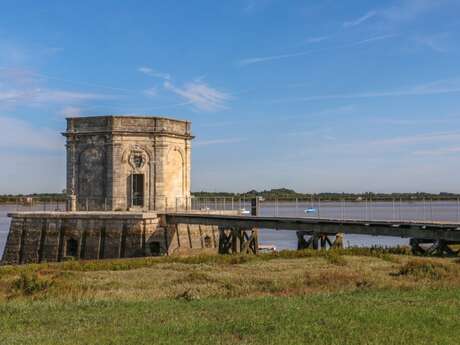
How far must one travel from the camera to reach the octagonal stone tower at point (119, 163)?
119ft

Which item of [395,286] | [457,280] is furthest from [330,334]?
[457,280]

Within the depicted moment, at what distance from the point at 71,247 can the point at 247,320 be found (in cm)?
2532

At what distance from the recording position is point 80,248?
1298 inches

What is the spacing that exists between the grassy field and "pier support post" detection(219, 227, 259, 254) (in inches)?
388

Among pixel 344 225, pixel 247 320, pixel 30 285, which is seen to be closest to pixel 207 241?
pixel 344 225

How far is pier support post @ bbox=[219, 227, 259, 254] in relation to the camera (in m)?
30.5

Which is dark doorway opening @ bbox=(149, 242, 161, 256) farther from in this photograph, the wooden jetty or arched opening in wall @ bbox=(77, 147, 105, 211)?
arched opening in wall @ bbox=(77, 147, 105, 211)

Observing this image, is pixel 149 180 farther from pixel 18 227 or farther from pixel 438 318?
pixel 438 318

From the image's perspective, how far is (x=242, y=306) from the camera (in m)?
11.9

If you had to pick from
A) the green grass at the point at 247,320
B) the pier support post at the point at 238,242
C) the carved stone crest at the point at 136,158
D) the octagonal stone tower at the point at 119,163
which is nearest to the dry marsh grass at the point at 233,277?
the green grass at the point at 247,320

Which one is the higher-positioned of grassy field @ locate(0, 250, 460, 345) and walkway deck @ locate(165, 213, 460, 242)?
walkway deck @ locate(165, 213, 460, 242)

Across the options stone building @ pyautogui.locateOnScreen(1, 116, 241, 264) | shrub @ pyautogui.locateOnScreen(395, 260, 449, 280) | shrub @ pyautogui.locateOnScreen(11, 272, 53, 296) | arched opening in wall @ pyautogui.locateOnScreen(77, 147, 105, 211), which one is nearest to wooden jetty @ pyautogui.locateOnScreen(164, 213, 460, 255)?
stone building @ pyautogui.locateOnScreen(1, 116, 241, 264)

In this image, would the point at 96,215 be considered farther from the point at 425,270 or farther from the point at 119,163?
the point at 425,270

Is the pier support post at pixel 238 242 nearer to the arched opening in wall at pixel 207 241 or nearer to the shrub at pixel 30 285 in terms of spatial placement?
the arched opening in wall at pixel 207 241
